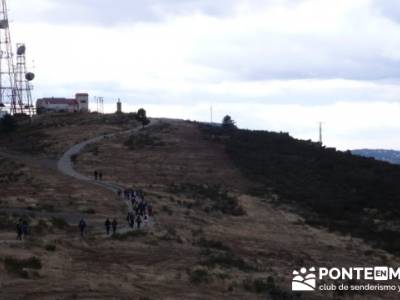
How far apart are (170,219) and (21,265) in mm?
17685

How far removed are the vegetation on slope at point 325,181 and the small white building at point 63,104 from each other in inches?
944

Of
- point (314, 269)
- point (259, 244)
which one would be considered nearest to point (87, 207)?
point (259, 244)

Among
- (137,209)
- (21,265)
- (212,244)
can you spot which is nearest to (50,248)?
(21,265)

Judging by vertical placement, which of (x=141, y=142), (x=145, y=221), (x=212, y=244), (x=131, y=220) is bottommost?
(x=212, y=244)

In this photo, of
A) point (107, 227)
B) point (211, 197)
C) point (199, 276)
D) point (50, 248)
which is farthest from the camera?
point (211, 197)

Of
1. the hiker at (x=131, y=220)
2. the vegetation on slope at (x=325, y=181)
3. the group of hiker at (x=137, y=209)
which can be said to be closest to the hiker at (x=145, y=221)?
the group of hiker at (x=137, y=209)

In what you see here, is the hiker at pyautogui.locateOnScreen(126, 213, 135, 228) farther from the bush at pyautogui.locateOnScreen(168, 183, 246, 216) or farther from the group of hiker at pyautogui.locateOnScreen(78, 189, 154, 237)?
the bush at pyautogui.locateOnScreen(168, 183, 246, 216)

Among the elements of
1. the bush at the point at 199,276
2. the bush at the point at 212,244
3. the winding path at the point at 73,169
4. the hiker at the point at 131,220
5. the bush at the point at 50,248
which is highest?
the winding path at the point at 73,169

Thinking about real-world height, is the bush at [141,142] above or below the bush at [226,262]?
above

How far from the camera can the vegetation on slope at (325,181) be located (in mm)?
51625

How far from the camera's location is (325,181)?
228 feet

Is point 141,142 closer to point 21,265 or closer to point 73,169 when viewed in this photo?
point 73,169

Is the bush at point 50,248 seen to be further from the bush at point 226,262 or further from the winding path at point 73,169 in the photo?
the winding path at point 73,169

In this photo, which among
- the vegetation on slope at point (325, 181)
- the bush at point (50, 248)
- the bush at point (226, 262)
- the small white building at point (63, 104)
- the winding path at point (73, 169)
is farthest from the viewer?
the small white building at point (63, 104)
